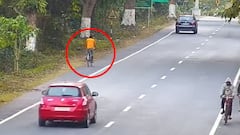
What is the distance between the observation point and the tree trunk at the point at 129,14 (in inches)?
2692

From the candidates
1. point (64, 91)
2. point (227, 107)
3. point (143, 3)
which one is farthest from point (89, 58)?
point (143, 3)

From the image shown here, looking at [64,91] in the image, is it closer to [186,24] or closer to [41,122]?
[41,122]

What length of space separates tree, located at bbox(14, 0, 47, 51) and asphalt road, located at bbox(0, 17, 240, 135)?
4239 millimetres

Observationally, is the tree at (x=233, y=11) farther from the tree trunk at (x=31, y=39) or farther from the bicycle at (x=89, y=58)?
the tree trunk at (x=31, y=39)

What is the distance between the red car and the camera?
23.9 meters

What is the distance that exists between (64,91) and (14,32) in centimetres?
1422

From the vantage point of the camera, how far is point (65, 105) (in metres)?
23.9

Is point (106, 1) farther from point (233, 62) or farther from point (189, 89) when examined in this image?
point (189, 89)

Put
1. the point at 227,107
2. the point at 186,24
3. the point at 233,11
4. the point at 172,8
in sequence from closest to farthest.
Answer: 1. the point at 227,107
2. the point at 233,11
3. the point at 186,24
4. the point at 172,8

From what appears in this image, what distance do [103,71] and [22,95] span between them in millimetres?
9092

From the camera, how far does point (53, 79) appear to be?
36812 millimetres

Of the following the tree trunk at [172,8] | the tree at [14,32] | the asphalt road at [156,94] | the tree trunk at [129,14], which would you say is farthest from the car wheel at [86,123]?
the tree trunk at [172,8]

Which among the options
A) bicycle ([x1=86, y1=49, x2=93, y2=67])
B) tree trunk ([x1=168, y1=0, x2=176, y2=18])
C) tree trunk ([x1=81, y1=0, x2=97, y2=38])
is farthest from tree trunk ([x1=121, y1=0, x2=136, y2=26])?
bicycle ([x1=86, y1=49, x2=93, y2=67])

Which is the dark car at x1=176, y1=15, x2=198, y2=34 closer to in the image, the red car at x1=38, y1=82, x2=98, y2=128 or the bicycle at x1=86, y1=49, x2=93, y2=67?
the bicycle at x1=86, y1=49, x2=93, y2=67
